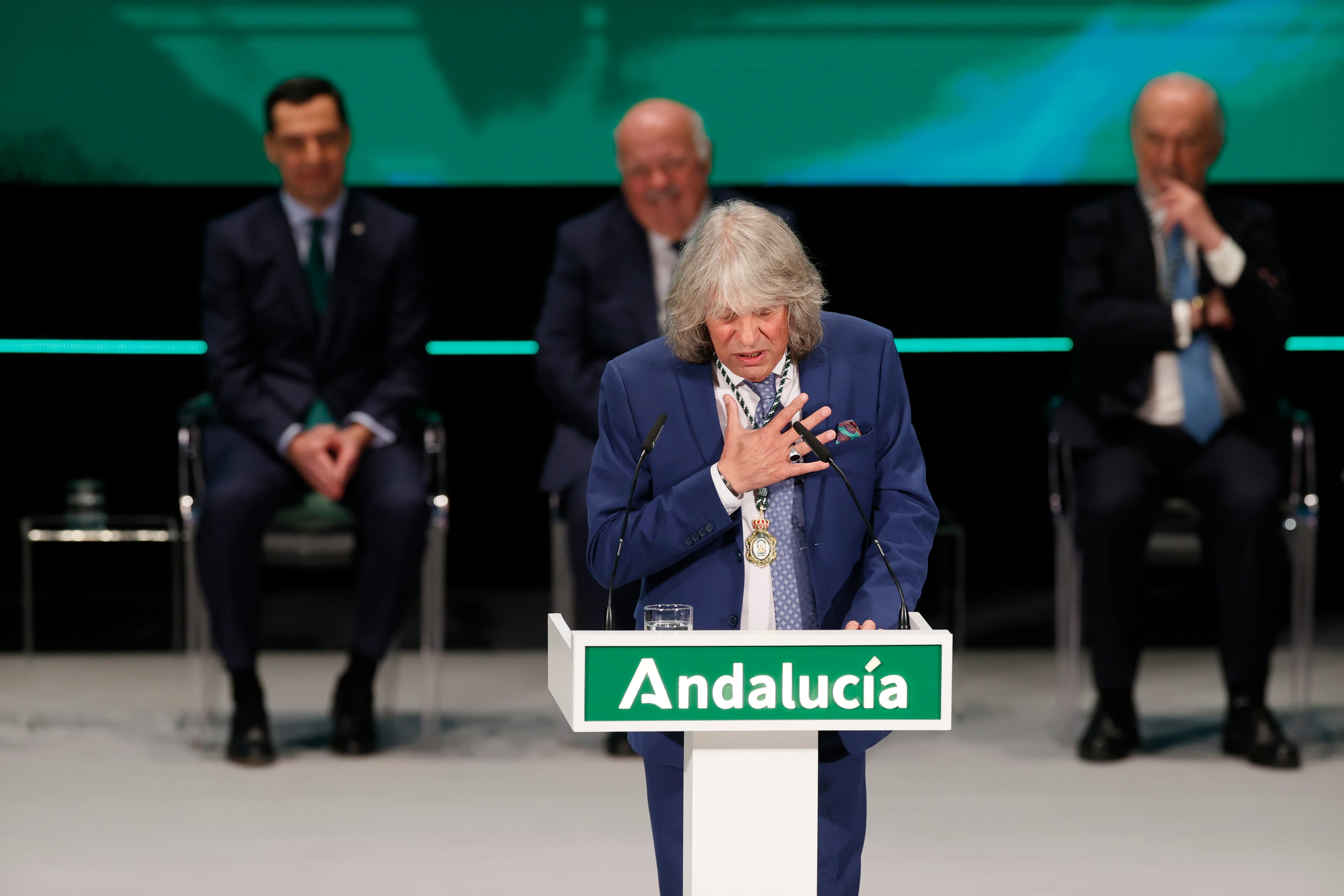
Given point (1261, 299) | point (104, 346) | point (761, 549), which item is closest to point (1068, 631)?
point (1261, 299)

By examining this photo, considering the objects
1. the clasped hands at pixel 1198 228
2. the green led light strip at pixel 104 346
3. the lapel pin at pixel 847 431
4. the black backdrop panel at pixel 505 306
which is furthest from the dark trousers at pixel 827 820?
the green led light strip at pixel 104 346

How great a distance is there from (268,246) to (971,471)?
7.53ft

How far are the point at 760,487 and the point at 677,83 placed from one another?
10.5 feet

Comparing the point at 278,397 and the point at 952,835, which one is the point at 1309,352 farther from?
the point at 278,397

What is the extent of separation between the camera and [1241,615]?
4004mm

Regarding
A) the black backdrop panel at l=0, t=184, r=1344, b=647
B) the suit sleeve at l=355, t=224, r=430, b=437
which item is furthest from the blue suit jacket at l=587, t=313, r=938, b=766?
the black backdrop panel at l=0, t=184, r=1344, b=647

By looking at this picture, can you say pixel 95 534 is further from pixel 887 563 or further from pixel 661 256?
pixel 887 563

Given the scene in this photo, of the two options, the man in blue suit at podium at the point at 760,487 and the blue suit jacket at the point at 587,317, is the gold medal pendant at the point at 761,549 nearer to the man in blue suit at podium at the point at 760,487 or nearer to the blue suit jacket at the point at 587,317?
the man in blue suit at podium at the point at 760,487

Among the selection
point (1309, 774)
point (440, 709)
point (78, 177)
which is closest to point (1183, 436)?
point (1309, 774)

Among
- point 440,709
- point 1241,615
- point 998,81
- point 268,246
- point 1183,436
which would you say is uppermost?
→ point 998,81

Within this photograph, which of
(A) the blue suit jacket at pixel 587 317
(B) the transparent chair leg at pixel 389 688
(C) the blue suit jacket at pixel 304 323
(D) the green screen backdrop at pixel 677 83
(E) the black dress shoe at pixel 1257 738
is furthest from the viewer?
(D) the green screen backdrop at pixel 677 83

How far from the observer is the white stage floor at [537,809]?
3139mm

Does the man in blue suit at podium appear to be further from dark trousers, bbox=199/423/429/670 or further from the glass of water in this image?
dark trousers, bbox=199/423/429/670

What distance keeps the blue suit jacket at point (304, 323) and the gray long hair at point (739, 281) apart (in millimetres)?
2137
